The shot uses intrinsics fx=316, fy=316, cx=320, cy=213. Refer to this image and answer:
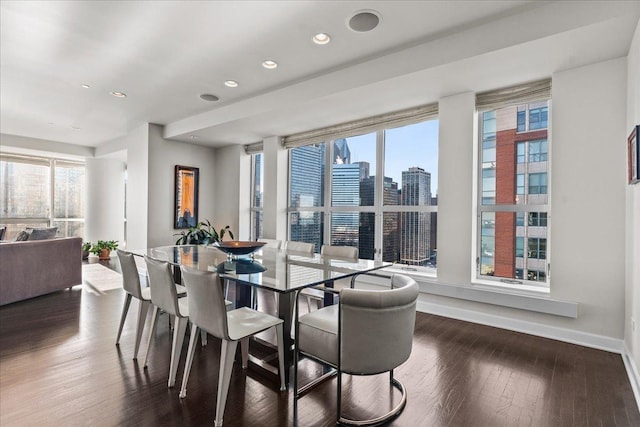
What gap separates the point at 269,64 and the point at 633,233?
3484 millimetres

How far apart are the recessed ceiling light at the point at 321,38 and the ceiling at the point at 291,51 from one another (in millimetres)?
55

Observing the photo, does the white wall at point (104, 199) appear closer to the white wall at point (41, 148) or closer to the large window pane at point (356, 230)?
the white wall at point (41, 148)

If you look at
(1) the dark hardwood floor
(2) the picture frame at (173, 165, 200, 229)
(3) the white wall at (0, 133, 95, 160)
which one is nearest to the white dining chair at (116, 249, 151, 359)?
(1) the dark hardwood floor

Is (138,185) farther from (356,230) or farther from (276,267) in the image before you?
(276,267)

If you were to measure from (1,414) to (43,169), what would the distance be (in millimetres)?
7917

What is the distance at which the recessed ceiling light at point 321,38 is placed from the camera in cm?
274

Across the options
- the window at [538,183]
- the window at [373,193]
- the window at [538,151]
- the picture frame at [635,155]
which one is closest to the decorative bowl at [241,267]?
the window at [373,193]

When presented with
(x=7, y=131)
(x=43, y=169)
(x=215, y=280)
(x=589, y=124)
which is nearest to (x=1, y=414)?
(x=215, y=280)

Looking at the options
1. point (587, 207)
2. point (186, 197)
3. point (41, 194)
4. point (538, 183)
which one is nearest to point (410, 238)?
point (538, 183)

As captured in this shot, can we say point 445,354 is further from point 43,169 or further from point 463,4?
point 43,169

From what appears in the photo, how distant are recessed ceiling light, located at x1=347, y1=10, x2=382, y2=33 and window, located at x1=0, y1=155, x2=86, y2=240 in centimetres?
810

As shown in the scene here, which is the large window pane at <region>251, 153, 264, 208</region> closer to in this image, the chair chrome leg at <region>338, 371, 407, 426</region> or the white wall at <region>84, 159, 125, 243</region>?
the white wall at <region>84, 159, 125, 243</region>

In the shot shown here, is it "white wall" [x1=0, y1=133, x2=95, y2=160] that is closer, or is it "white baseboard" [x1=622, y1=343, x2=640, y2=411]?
"white baseboard" [x1=622, y1=343, x2=640, y2=411]

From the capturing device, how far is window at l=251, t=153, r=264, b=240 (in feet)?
20.9
